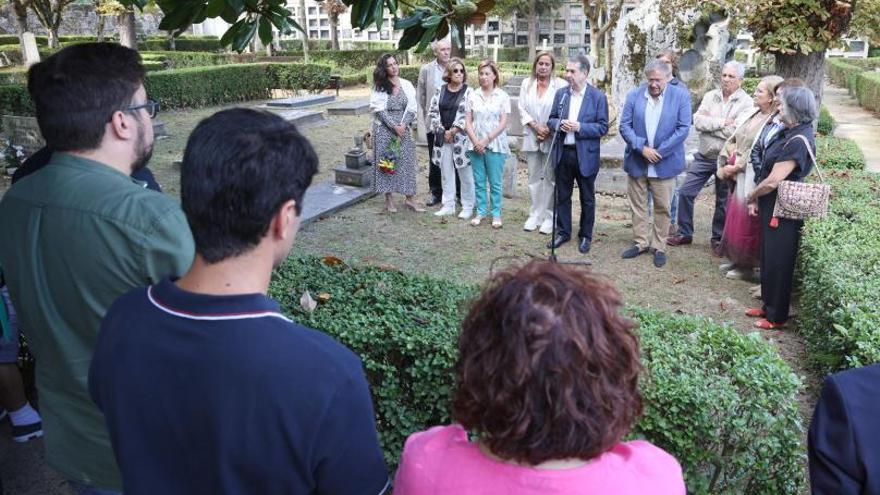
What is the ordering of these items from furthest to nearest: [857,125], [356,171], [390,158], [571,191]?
[857,125] → [356,171] → [390,158] → [571,191]

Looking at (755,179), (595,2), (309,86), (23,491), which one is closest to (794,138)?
(755,179)

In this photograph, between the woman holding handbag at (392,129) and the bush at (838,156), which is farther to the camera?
the woman holding handbag at (392,129)

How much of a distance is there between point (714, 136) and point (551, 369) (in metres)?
6.08

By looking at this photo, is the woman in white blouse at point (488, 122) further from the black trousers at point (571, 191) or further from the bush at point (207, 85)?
the bush at point (207, 85)

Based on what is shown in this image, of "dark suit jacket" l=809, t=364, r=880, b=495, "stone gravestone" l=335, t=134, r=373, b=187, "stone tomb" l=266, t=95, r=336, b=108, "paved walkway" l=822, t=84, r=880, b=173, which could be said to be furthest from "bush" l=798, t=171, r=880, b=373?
"stone tomb" l=266, t=95, r=336, b=108

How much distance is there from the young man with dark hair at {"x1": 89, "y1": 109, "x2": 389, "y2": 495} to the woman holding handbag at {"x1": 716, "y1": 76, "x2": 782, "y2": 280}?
518 cm

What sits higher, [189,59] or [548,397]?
[189,59]

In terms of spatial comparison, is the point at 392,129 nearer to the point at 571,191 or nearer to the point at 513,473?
the point at 571,191

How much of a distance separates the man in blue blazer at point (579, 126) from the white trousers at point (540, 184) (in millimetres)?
435

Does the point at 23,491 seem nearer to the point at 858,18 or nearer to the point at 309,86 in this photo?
the point at 858,18

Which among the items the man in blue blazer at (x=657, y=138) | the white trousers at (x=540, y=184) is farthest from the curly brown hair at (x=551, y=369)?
the white trousers at (x=540, y=184)

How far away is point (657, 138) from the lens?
6227mm

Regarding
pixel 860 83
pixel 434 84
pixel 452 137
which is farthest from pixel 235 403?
pixel 860 83

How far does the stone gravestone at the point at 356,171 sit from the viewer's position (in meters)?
9.33
